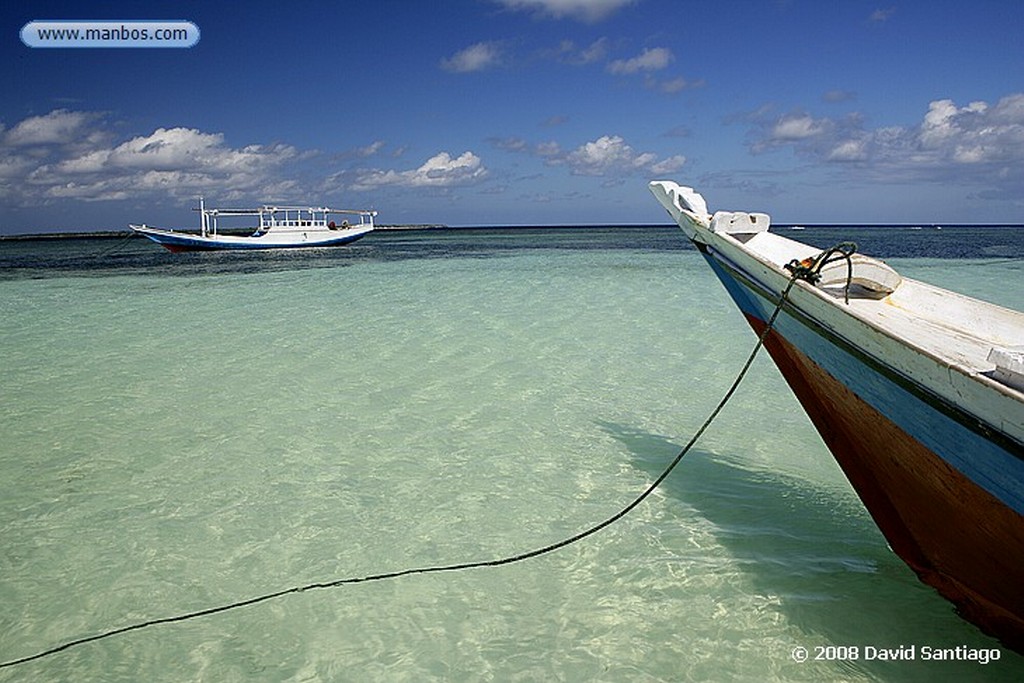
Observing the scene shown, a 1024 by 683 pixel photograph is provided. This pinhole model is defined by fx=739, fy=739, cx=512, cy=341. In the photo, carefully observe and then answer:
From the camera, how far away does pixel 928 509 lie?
294 cm

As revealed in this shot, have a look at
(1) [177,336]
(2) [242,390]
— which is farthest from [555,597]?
(1) [177,336]

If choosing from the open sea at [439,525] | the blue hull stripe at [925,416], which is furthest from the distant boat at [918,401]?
the open sea at [439,525]

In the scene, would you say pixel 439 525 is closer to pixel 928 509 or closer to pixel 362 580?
pixel 362 580

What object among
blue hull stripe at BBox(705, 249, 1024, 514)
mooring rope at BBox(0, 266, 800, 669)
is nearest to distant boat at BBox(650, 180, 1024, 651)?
blue hull stripe at BBox(705, 249, 1024, 514)

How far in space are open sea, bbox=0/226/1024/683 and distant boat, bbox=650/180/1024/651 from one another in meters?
0.49

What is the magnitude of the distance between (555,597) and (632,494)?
4.56 feet

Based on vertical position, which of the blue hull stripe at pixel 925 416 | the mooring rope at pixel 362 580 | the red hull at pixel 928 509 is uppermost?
the blue hull stripe at pixel 925 416

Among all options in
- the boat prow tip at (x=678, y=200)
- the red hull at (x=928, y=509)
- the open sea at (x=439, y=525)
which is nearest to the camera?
the red hull at (x=928, y=509)

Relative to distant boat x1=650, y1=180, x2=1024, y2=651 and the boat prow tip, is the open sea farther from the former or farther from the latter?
the boat prow tip

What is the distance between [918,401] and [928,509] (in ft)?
2.14

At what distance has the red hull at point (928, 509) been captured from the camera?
256 cm

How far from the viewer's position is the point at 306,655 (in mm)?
3160

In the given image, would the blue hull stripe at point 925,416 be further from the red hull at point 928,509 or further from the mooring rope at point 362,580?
the mooring rope at point 362,580

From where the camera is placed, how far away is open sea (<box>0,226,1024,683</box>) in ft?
10.4
